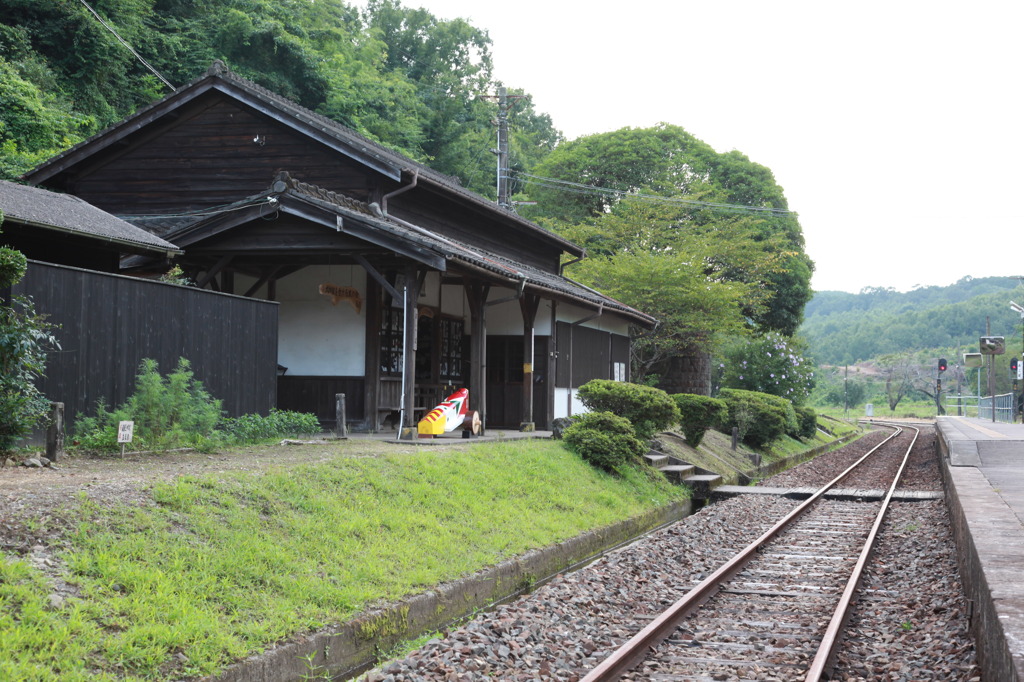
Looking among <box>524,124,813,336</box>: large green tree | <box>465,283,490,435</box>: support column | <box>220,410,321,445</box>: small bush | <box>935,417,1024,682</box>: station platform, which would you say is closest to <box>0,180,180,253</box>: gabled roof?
<box>220,410,321,445</box>: small bush

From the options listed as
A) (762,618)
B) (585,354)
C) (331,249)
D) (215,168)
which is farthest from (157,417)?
(585,354)

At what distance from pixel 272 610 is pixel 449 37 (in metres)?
52.8

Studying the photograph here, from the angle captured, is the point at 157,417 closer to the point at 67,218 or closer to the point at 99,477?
the point at 99,477

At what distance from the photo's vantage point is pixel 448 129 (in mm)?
45406

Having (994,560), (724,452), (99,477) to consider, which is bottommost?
(724,452)

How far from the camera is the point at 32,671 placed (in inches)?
180

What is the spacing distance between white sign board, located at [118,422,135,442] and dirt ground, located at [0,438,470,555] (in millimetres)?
224

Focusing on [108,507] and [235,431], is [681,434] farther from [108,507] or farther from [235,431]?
[108,507]

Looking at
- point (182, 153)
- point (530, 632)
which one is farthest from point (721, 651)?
point (182, 153)

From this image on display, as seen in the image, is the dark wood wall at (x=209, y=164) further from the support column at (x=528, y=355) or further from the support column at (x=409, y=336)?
the support column at (x=528, y=355)

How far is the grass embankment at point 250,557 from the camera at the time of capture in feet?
16.8

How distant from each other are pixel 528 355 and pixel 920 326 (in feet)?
323

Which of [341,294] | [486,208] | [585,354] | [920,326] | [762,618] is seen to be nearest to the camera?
[762,618]

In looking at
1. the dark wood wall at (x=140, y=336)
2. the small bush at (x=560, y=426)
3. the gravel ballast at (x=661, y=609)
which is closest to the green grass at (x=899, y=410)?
the small bush at (x=560, y=426)
